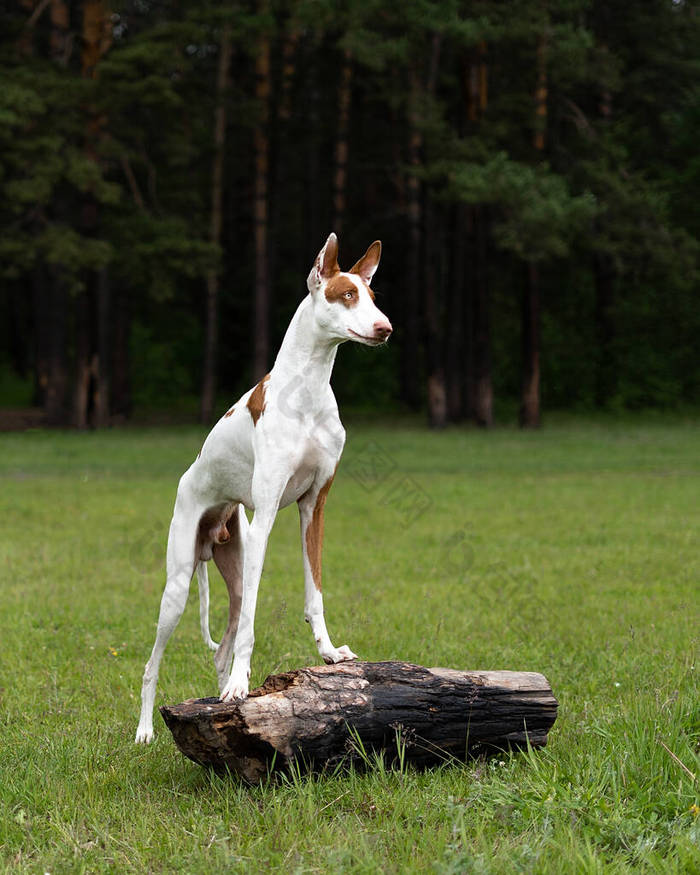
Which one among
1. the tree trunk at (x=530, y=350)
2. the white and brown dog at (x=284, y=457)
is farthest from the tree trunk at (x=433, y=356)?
the white and brown dog at (x=284, y=457)

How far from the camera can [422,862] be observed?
3582 mm

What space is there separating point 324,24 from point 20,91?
6.98 meters

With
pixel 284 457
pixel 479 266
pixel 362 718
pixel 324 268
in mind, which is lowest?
pixel 362 718

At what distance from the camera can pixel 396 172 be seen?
109 ft

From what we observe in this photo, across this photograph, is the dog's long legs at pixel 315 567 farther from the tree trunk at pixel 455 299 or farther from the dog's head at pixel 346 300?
the tree trunk at pixel 455 299

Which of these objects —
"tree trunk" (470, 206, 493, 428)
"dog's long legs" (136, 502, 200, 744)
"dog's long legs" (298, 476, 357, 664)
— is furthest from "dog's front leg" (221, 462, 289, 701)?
"tree trunk" (470, 206, 493, 428)

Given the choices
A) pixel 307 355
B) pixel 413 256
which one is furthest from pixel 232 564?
pixel 413 256

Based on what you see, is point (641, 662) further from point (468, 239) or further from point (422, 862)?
point (468, 239)

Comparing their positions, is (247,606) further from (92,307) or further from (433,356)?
(92,307)

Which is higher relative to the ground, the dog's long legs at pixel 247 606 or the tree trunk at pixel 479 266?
the tree trunk at pixel 479 266

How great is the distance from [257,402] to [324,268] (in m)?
0.65

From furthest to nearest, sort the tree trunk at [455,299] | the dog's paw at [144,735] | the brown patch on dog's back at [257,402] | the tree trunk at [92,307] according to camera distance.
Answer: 1. the tree trunk at [455,299]
2. the tree trunk at [92,307]
3. the dog's paw at [144,735]
4. the brown patch on dog's back at [257,402]

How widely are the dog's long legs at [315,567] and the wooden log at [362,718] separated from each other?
88 millimetres

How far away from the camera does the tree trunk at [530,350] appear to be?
2611 cm
